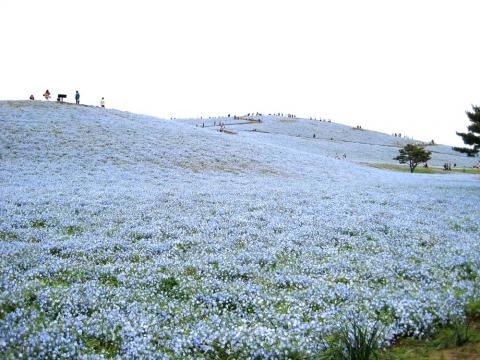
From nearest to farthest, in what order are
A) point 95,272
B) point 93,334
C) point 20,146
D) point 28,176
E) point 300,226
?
point 93,334
point 95,272
point 300,226
point 28,176
point 20,146

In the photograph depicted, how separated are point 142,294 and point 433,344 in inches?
233

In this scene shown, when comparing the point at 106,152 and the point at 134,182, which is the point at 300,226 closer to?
the point at 134,182

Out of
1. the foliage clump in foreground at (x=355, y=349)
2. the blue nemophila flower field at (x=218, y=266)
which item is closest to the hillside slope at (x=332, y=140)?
the blue nemophila flower field at (x=218, y=266)

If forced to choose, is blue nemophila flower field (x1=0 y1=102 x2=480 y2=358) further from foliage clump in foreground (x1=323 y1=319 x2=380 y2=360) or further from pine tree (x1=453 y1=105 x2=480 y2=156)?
pine tree (x1=453 y1=105 x2=480 y2=156)

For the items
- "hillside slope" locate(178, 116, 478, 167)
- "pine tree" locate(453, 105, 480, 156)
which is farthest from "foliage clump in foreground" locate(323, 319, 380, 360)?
"hillside slope" locate(178, 116, 478, 167)

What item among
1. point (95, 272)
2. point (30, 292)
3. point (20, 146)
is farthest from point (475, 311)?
point (20, 146)

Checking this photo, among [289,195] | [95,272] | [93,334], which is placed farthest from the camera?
[289,195]

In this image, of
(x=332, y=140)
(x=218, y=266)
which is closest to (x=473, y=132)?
(x=218, y=266)

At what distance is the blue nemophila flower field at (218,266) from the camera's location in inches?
276

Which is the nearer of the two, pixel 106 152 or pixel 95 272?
pixel 95 272

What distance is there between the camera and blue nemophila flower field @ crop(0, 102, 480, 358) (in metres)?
7.00

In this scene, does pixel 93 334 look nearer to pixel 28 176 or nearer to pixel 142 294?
pixel 142 294

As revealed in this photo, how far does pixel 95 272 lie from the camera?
33.6 ft

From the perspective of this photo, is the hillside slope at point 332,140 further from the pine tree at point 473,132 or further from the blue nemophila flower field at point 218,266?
the blue nemophila flower field at point 218,266
